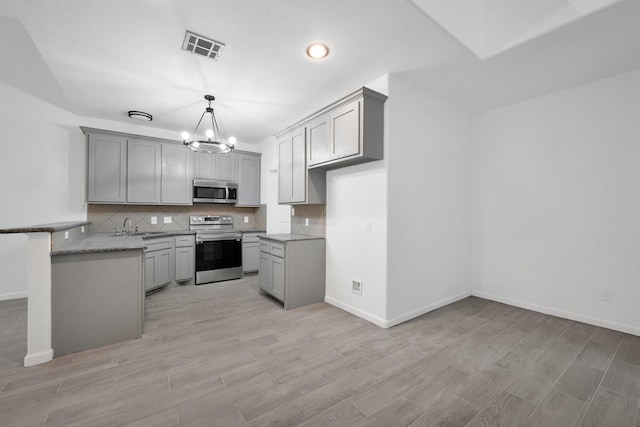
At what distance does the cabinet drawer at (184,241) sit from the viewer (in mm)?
4621

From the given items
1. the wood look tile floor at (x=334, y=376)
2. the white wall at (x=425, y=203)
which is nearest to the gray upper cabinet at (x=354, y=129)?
the white wall at (x=425, y=203)

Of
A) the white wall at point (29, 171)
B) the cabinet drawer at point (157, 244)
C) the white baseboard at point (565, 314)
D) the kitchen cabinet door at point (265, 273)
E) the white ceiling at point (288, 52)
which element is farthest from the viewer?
the cabinet drawer at point (157, 244)

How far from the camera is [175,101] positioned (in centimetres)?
371

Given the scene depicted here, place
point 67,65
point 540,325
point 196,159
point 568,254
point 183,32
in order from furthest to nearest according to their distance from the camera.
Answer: point 196,159, point 568,254, point 540,325, point 67,65, point 183,32

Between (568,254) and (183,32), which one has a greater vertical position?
(183,32)

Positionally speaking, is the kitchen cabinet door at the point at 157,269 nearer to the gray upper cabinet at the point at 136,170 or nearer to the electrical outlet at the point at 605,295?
the gray upper cabinet at the point at 136,170

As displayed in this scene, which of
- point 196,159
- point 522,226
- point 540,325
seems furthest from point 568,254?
point 196,159

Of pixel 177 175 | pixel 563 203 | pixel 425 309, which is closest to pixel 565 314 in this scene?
pixel 563 203

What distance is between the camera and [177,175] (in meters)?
4.91

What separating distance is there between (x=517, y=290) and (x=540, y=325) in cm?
68

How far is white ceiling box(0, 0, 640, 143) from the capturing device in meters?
2.04

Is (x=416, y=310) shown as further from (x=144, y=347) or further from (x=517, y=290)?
(x=144, y=347)

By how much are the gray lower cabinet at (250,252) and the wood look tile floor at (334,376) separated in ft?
6.85

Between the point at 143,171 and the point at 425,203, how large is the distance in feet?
15.0
